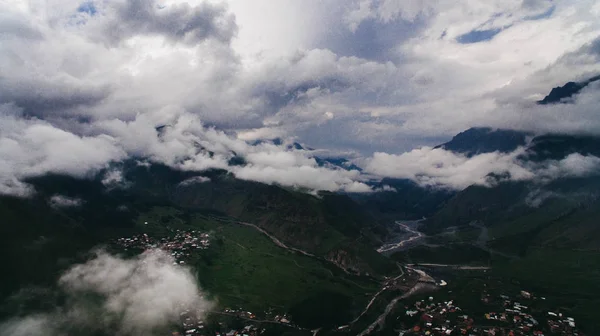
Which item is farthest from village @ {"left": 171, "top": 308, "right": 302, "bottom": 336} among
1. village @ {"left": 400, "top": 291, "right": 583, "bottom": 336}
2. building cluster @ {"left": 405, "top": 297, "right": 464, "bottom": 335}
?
village @ {"left": 400, "top": 291, "right": 583, "bottom": 336}

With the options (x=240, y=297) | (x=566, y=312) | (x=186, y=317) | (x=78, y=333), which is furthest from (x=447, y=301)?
(x=78, y=333)

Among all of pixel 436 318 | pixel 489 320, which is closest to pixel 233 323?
pixel 436 318

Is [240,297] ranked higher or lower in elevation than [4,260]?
lower

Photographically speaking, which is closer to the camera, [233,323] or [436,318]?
[233,323]

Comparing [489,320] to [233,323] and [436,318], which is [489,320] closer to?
[436,318]

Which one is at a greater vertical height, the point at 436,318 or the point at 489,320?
the point at 436,318

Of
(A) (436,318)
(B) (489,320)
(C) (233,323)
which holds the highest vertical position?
(C) (233,323)

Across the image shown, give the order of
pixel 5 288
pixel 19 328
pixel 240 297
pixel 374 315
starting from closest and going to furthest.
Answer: pixel 19 328
pixel 5 288
pixel 374 315
pixel 240 297

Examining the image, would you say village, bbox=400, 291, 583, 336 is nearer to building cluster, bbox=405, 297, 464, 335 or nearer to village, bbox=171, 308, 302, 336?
building cluster, bbox=405, 297, 464, 335

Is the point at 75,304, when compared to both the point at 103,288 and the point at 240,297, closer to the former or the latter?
the point at 103,288
